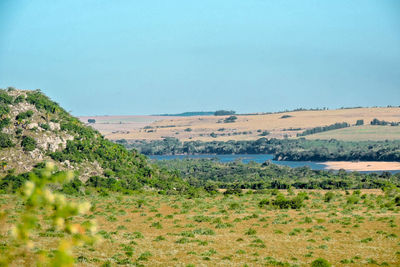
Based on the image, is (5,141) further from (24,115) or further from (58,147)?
(58,147)

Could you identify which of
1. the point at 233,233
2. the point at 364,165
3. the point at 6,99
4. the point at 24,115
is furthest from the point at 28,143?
the point at 364,165

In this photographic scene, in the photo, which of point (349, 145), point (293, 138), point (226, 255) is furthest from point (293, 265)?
point (293, 138)

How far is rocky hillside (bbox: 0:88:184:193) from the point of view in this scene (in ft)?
139

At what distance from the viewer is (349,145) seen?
4931 inches

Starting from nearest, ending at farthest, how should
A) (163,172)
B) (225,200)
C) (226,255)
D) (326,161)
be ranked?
(226,255) → (225,200) → (163,172) → (326,161)

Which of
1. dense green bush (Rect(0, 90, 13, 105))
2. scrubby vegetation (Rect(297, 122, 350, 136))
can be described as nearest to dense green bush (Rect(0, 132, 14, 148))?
dense green bush (Rect(0, 90, 13, 105))

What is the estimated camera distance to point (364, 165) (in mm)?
91625

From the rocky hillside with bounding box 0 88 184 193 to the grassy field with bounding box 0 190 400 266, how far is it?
7343mm

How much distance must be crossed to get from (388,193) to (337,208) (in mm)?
9363

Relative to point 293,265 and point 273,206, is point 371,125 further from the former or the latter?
point 293,265

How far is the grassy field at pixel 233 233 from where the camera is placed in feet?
61.6

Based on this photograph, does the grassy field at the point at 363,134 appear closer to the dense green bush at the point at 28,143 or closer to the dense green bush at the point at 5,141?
the dense green bush at the point at 28,143

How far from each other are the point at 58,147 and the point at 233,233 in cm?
2514

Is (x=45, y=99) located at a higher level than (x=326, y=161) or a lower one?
higher
